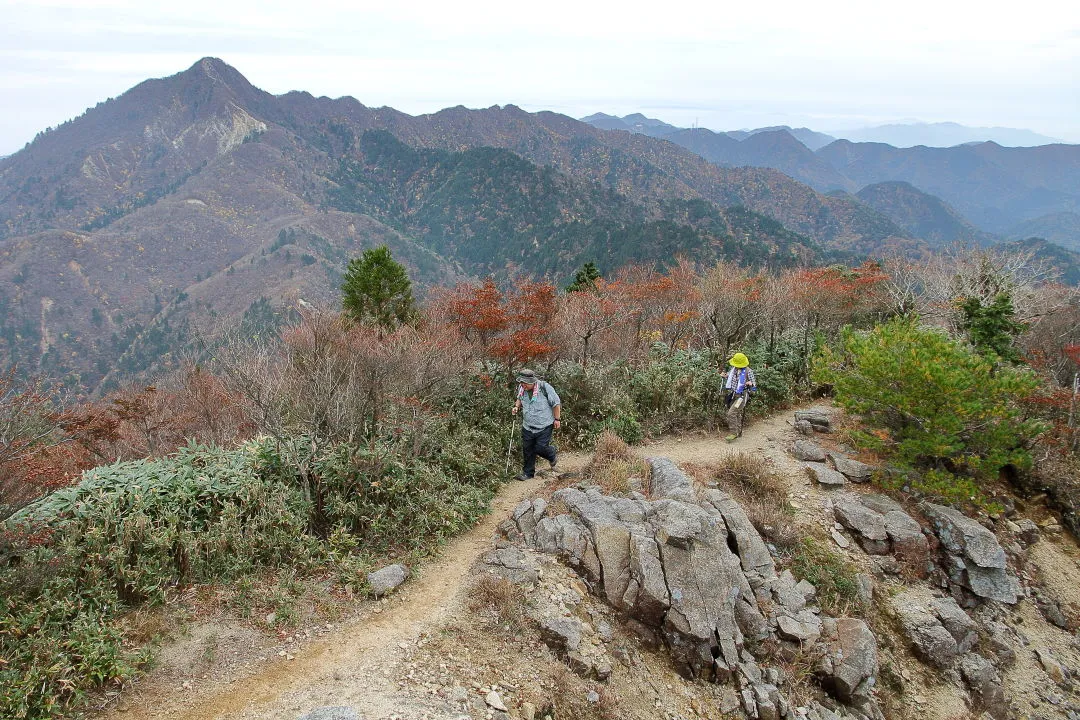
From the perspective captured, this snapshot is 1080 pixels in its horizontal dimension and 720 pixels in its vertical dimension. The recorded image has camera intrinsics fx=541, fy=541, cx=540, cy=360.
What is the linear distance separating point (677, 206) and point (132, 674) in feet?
495

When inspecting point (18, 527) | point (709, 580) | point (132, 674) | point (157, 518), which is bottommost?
point (709, 580)

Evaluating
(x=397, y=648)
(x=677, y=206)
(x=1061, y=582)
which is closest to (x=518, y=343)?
(x=397, y=648)

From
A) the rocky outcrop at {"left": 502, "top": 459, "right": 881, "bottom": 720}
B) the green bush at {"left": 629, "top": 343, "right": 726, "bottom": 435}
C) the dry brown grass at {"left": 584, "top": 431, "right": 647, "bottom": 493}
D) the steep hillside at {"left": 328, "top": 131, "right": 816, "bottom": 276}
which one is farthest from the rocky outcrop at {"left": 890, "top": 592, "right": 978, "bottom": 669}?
the steep hillside at {"left": 328, "top": 131, "right": 816, "bottom": 276}

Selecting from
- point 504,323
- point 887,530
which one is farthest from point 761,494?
point 504,323

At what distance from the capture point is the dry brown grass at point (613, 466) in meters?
7.79

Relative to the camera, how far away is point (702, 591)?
20.3 feet

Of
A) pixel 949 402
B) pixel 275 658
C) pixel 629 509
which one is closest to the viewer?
pixel 275 658

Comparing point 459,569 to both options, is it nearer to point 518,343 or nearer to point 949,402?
point 518,343

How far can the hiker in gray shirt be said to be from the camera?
8172mm

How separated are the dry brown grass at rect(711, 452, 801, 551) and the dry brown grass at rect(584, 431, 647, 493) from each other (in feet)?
4.72

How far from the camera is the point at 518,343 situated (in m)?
10.5

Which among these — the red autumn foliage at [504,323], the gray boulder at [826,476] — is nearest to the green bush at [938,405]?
the gray boulder at [826,476]

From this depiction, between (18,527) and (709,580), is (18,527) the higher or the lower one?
the higher one

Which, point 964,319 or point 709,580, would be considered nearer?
point 709,580
